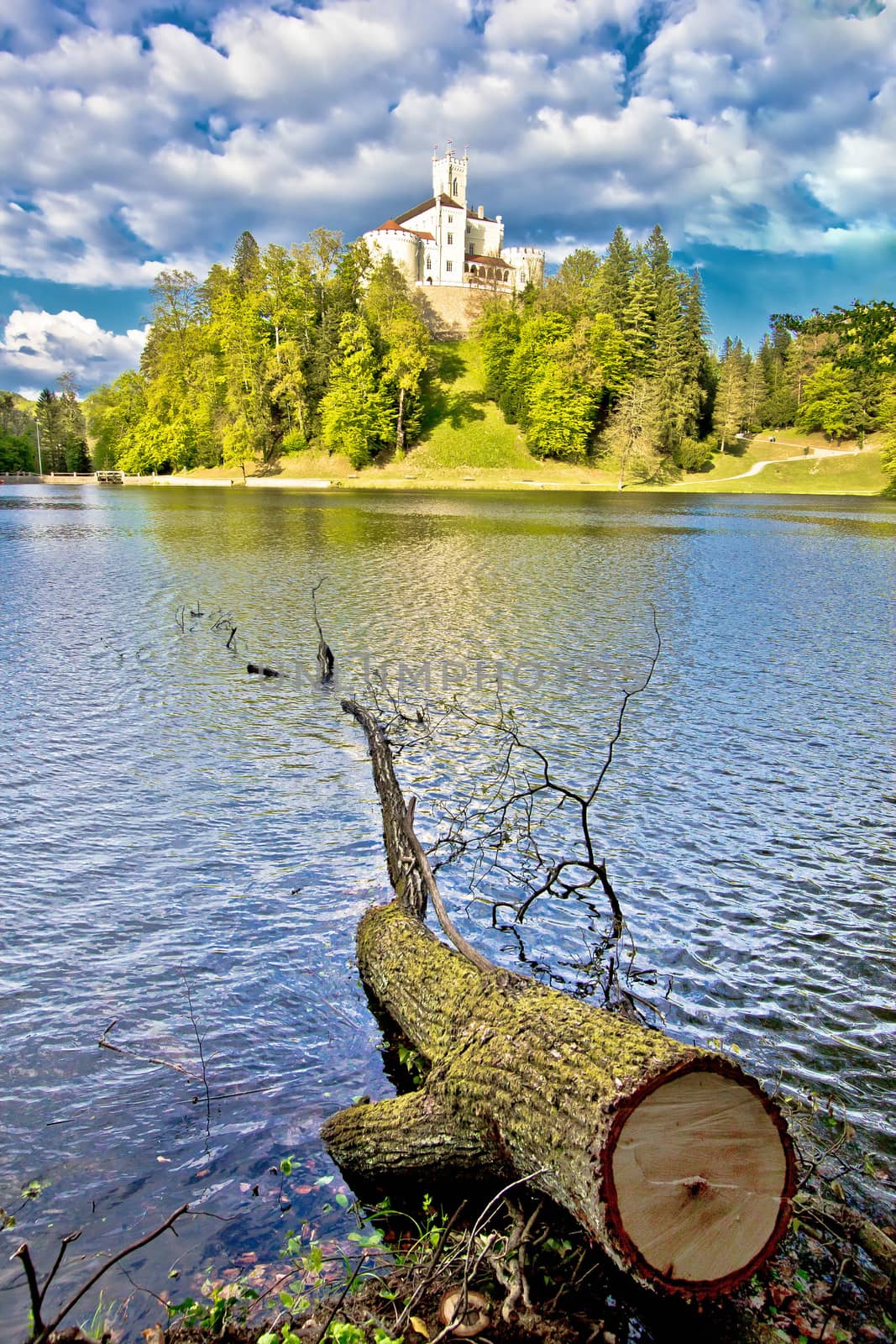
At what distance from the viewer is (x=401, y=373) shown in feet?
286

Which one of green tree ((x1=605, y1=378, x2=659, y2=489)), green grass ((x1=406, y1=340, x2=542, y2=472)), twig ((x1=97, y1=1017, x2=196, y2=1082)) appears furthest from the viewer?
green grass ((x1=406, y1=340, x2=542, y2=472))

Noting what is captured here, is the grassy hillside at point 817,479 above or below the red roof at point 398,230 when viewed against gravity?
below

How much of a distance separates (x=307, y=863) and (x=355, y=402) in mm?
80648

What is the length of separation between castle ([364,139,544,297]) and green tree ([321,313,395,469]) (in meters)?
33.7

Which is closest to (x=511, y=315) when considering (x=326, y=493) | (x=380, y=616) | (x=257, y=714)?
(x=326, y=493)

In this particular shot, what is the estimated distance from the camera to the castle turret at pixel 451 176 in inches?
5022

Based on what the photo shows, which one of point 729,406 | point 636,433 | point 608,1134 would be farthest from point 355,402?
point 608,1134

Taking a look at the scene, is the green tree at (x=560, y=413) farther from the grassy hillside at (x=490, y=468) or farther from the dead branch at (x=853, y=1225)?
the dead branch at (x=853, y=1225)

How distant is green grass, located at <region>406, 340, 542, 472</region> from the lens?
87.9 m

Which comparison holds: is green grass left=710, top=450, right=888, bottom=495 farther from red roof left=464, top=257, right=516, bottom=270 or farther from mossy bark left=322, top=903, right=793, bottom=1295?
mossy bark left=322, top=903, right=793, bottom=1295

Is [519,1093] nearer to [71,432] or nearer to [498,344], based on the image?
[498,344]

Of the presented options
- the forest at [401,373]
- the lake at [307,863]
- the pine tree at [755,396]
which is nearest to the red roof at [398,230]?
the forest at [401,373]

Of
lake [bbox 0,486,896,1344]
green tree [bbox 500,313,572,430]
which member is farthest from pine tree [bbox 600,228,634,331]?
lake [bbox 0,486,896,1344]

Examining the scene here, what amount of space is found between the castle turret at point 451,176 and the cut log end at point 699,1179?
144 metres
